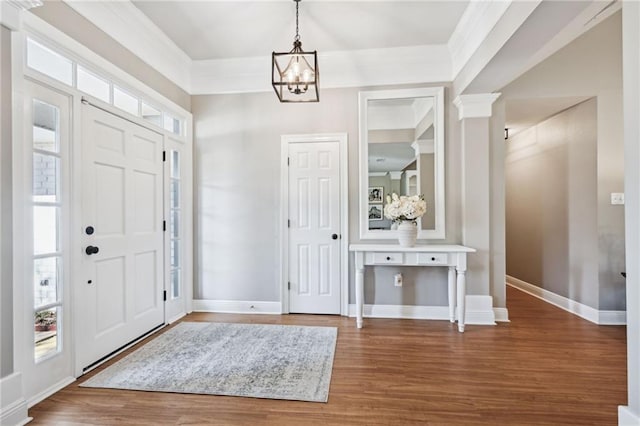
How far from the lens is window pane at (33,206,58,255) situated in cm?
195

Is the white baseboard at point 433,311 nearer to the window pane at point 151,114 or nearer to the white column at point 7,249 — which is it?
the white column at point 7,249

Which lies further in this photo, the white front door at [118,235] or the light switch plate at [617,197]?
the light switch plate at [617,197]

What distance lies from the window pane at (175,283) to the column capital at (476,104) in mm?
3660

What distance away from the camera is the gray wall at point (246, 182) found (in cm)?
359

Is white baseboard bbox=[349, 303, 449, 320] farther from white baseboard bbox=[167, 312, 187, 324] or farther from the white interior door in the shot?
white baseboard bbox=[167, 312, 187, 324]

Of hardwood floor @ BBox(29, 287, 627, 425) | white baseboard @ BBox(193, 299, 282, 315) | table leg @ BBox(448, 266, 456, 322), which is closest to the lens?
hardwood floor @ BBox(29, 287, 627, 425)

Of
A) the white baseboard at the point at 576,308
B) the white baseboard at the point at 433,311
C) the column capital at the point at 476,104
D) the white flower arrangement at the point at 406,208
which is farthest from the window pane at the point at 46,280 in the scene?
the white baseboard at the point at 576,308

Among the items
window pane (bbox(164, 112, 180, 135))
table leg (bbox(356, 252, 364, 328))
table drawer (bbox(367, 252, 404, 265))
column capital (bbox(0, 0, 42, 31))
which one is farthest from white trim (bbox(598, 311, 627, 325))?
column capital (bbox(0, 0, 42, 31))

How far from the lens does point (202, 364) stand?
2.38 m

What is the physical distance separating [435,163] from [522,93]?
1214mm

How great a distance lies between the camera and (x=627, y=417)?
1404mm

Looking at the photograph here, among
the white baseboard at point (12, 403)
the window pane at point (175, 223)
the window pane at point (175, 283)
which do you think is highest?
the window pane at point (175, 223)

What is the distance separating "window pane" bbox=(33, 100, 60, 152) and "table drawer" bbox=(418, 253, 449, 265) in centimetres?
316

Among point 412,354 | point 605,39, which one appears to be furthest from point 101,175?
point 605,39
